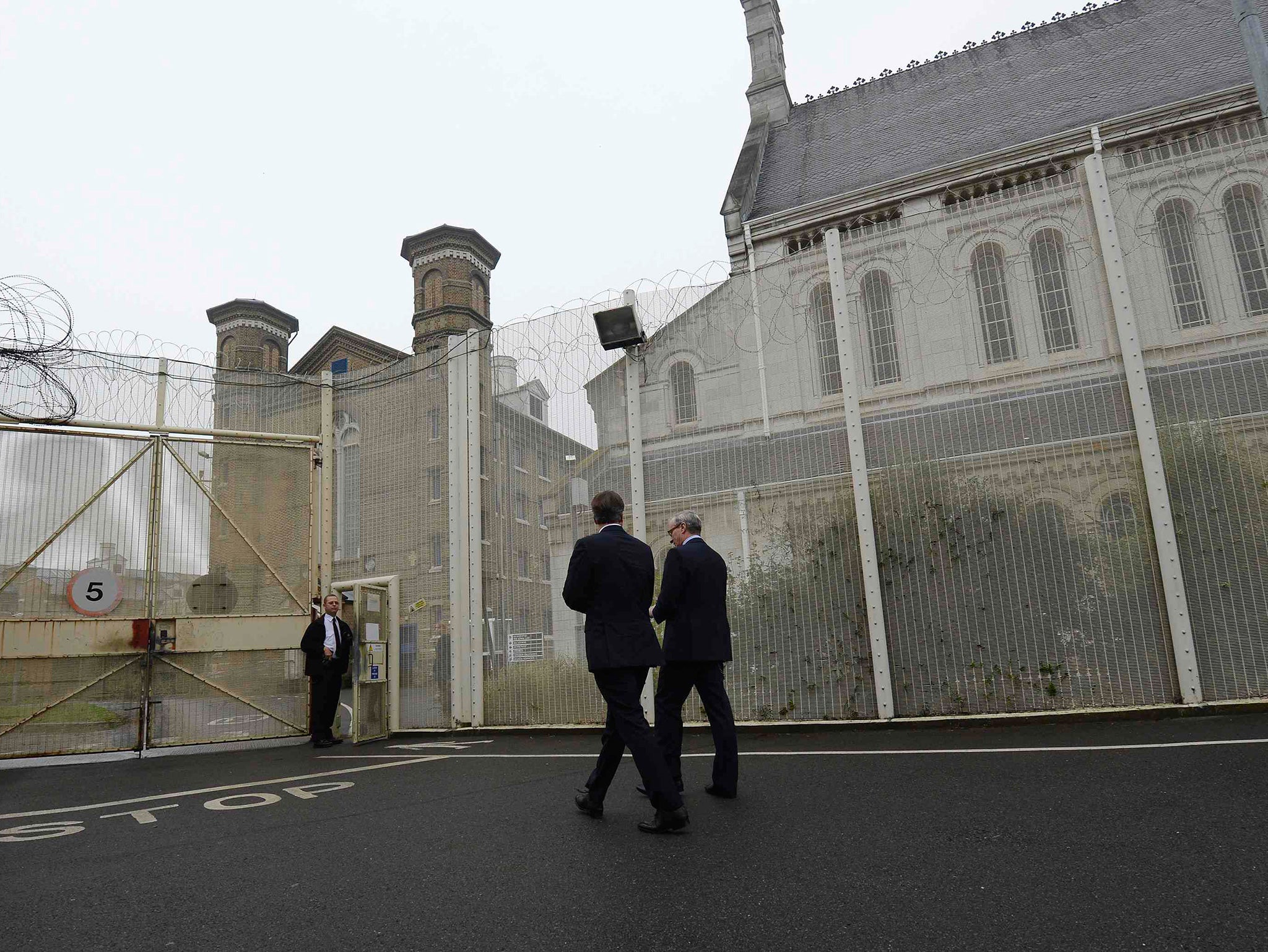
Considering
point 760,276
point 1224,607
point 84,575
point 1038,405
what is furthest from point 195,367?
point 1224,607

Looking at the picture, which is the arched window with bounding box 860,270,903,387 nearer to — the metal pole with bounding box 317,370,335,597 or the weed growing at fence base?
the weed growing at fence base

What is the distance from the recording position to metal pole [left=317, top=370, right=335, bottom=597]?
32.2 ft

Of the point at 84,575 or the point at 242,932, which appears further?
the point at 84,575

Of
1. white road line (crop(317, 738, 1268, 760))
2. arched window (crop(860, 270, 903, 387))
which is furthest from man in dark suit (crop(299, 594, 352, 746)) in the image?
arched window (crop(860, 270, 903, 387))

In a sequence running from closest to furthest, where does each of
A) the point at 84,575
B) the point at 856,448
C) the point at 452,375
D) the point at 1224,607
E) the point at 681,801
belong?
the point at 681,801 → the point at 1224,607 → the point at 856,448 → the point at 84,575 → the point at 452,375

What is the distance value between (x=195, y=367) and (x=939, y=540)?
8.69 meters

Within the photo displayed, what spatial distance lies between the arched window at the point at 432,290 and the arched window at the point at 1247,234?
118 ft

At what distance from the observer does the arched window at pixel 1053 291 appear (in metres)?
6.91

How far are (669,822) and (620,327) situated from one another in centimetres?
563

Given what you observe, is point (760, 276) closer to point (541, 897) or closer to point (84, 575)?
point (541, 897)

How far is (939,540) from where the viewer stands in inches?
272

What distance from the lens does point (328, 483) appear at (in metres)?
9.98

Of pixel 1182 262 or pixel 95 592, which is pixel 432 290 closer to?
pixel 95 592

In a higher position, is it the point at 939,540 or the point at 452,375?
the point at 452,375
